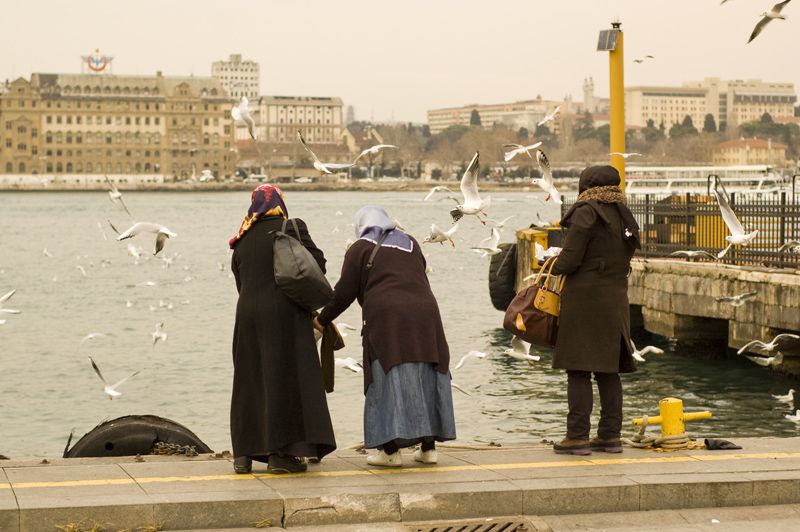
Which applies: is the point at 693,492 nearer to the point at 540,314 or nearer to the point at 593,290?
the point at 593,290

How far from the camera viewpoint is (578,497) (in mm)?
7066

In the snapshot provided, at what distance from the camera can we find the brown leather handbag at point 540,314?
324 inches

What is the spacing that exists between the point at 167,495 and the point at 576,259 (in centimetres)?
268

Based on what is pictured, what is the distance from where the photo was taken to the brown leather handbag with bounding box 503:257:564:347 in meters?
8.23

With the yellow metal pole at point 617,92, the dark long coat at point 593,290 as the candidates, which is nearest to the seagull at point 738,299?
the yellow metal pole at point 617,92

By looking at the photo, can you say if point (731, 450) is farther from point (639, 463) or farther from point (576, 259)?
point (576, 259)

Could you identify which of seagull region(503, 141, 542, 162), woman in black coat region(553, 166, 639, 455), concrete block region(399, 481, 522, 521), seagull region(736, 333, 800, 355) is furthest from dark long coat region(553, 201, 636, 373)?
seagull region(736, 333, 800, 355)

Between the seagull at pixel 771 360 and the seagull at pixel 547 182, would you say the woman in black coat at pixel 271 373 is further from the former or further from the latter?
the seagull at pixel 771 360

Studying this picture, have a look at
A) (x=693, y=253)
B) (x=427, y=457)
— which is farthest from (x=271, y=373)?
(x=693, y=253)

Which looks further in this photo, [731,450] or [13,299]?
[13,299]

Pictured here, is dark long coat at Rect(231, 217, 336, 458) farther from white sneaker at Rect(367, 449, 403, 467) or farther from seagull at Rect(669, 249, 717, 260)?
seagull at Rect(669, 249, 717, 260)

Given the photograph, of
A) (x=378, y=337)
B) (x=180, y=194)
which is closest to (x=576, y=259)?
(x=378, y=337)

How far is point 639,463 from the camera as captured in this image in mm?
7793

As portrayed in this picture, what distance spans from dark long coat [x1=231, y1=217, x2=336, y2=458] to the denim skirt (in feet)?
0.90
